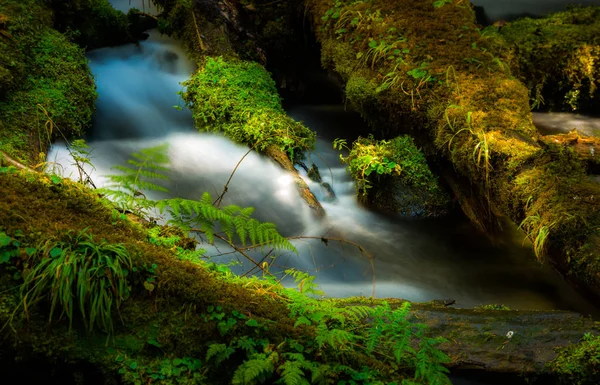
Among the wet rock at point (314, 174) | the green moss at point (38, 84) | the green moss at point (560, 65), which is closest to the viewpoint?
the green moss at point (38, 84)

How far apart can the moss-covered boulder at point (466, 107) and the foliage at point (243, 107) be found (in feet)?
3.57

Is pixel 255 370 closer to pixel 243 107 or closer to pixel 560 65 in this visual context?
pixel 243 107

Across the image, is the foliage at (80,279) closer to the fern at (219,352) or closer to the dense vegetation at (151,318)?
the dense vegetation at (151,318)

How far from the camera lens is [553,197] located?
4977mm

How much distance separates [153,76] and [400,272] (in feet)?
19.6

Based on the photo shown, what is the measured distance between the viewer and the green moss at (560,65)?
370 inches

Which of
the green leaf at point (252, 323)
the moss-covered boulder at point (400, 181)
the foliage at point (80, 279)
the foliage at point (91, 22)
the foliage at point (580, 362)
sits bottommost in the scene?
the foliage at point (580, 362)

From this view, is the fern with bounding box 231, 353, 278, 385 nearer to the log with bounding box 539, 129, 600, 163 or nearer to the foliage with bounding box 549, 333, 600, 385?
the foliage with bounding box 549, 333, 600, 385

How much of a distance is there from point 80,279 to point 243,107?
5.17 m

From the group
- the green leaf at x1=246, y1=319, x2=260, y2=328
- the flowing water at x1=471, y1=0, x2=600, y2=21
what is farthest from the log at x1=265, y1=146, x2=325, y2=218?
the flowing water at x1=471, y1=0, x2=600, y2=21

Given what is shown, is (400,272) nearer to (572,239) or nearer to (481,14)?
(572,239)

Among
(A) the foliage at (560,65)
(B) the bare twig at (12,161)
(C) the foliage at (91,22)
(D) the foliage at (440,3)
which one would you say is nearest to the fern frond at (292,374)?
(B) the bare twig at (12,161)

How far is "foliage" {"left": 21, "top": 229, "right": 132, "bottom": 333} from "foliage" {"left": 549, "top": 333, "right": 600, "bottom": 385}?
3.03 metres

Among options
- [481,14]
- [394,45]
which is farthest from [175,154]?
[481,14]
